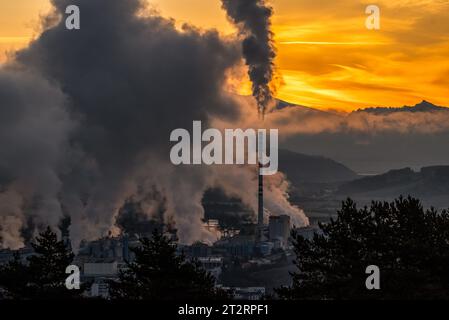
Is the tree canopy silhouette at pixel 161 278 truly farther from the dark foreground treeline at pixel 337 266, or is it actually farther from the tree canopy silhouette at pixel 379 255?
the tree canopy silhouette at pixel 379 255

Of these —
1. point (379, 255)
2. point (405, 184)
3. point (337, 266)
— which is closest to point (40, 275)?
point (337, 266)

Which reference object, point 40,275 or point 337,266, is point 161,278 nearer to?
point 40,275

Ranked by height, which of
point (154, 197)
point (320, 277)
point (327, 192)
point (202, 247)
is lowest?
point (320, 277)

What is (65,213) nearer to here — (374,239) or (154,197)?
(154,197)

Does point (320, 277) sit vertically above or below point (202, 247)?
below
